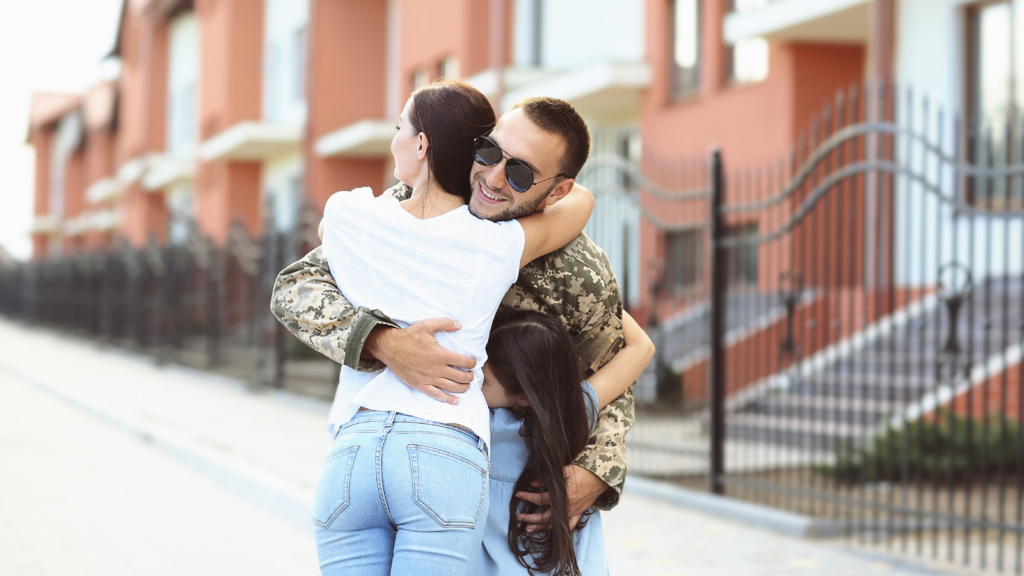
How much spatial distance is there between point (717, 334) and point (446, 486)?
586 centimetres

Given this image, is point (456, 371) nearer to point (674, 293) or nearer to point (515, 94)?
point (674, 293)

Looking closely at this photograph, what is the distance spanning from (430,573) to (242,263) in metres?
15.3

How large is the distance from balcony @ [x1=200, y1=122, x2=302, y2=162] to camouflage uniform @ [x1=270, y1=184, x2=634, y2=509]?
27380 millimetres

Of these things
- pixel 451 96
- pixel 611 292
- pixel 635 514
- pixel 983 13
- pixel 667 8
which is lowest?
pixel 635 514

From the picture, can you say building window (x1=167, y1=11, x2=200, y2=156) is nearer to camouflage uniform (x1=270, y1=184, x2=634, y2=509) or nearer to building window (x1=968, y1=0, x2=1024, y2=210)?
building window (x1=968, y1=0, x2=1024, y2=210)

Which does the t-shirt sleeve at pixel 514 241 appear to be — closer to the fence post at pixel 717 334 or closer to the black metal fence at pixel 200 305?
the fence post at pixel 717 334

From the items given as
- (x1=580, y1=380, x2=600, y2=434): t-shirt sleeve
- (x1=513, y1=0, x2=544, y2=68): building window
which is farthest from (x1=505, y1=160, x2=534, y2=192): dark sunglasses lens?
(x1=513, y1=0, x2=544, y2=68): building window

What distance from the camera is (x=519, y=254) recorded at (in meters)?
2.32

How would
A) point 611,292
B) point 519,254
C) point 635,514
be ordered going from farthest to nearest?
point 635,514
point 611,292
point 519,254

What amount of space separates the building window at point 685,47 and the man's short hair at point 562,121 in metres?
15.1

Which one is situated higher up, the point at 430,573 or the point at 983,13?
the point at 983,13

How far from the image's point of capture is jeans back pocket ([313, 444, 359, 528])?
2.20 metres

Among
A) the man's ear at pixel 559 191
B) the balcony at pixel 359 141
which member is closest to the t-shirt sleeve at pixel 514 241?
the man's ear at pixel 559 191

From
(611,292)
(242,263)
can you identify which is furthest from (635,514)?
(242,263)
